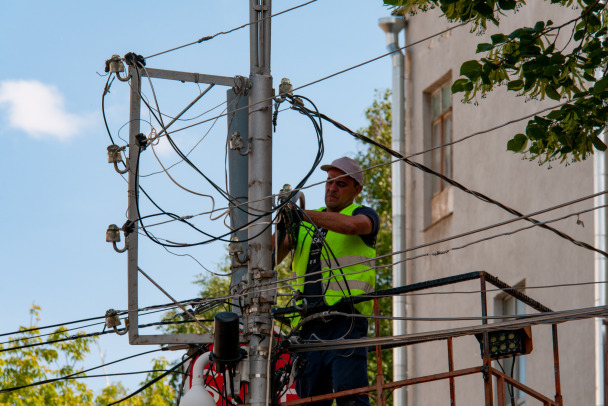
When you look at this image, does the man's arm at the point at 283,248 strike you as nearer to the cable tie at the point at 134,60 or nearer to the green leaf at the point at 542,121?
the cable tie at the point at 134,60

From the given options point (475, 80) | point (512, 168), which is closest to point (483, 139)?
point (512, 168)

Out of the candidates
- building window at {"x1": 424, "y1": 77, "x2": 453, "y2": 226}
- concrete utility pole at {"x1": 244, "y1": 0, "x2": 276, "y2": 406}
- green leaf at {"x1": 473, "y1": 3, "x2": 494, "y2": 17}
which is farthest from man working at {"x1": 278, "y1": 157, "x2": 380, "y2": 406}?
building window at {"x1": 424, "y1": 77, "x2": 453, "y2": 226}

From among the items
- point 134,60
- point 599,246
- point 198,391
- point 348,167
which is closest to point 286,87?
point 348,167

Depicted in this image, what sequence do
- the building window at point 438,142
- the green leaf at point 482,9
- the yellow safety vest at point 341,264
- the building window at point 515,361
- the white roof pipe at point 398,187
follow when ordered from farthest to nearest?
the white roof pipe at point 398,187
the building window at point 438,142
the building window at point 515,361
the green leaf at point 482,9
the yellow safety vest at point 341,264

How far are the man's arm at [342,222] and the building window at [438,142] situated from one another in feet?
29.2

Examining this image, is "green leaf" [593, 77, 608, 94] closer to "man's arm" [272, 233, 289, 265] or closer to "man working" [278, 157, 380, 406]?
"man working" [278, 157, 380, 406]

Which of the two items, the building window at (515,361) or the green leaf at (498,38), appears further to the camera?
the building window at (515,361)

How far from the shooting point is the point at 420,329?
17172 millimetres

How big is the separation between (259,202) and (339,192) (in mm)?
853

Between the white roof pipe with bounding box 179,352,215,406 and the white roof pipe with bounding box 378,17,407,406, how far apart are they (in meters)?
9.53

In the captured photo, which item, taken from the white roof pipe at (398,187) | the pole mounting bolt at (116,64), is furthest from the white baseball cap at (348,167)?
the white roof pipe at (398,187)

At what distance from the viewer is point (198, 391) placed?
24.3ft

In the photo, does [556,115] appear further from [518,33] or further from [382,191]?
[382,191]

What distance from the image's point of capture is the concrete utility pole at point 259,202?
767 cm
